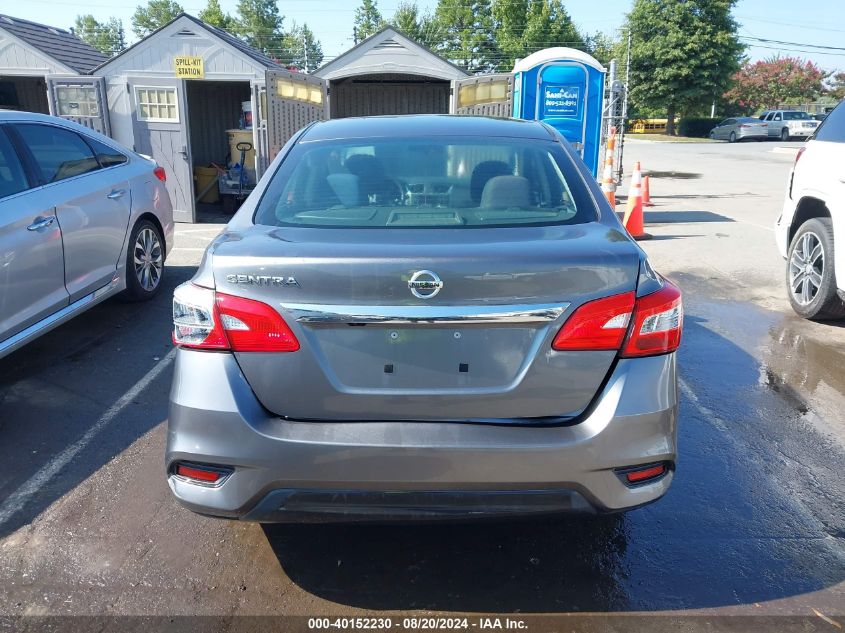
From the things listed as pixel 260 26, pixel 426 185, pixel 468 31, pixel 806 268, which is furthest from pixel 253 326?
pixel 260 26

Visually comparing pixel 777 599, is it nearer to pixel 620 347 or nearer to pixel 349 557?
pixel 620 347

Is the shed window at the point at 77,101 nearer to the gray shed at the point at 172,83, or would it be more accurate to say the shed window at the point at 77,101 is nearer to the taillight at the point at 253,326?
→ the gray shed at the point at 172,83

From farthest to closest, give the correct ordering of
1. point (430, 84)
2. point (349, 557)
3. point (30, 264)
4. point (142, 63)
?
point (430, 84) < point (142, 63) < point (30, 264) < point (349, 557)

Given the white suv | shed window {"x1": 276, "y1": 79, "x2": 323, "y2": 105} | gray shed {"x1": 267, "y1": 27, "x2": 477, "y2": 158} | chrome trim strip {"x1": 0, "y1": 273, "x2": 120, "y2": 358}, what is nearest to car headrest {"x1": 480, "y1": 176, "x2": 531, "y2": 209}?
chrome trim strip {"x1": 0, "y1": 273, "x2": 120, "y2": 358}

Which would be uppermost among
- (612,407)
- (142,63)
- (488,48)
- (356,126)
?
(488,48)

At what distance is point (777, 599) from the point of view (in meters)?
2.61

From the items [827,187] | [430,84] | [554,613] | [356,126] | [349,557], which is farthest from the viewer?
[430,84]

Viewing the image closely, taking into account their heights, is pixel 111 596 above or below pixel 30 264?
below

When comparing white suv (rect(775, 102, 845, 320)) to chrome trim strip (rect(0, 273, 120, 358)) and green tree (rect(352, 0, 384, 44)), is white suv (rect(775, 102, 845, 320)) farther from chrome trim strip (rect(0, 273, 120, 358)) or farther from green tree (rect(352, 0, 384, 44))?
green tree (rect(352, 0, 384, 44))

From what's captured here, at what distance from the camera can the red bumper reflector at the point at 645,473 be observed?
2.36 m

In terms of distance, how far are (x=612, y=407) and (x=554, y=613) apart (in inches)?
33.0

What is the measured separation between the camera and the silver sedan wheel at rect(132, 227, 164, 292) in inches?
243

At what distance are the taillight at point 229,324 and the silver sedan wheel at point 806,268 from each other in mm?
5141

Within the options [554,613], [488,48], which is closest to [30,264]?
[554,613]
